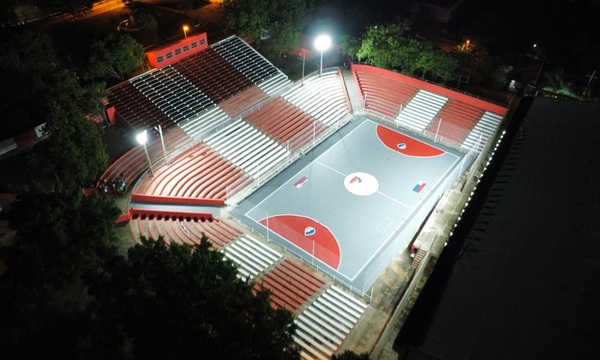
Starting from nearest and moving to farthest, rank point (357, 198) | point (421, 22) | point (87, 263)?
point (87, 263), point (357, 198), point (421, 22)

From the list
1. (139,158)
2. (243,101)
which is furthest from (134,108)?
(243,101)

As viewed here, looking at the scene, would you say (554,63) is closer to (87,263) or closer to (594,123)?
(594,123)

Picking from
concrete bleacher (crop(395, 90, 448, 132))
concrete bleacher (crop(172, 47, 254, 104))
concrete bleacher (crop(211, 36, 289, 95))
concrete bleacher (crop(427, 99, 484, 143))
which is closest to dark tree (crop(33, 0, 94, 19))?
concrete bleacher (crop(172, 47, 254, 104))

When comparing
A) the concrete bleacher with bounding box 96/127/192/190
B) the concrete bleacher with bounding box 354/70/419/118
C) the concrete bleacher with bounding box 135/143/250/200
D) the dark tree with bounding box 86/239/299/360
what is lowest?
the concrete bleacher with bounding box 135/143/250/200

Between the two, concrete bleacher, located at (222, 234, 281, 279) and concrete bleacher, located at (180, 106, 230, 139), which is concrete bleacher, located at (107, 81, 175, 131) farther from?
concrete bleacher, located at (222, 234, 281, 279)

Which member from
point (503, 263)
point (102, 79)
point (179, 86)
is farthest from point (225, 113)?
point (503, 263)
